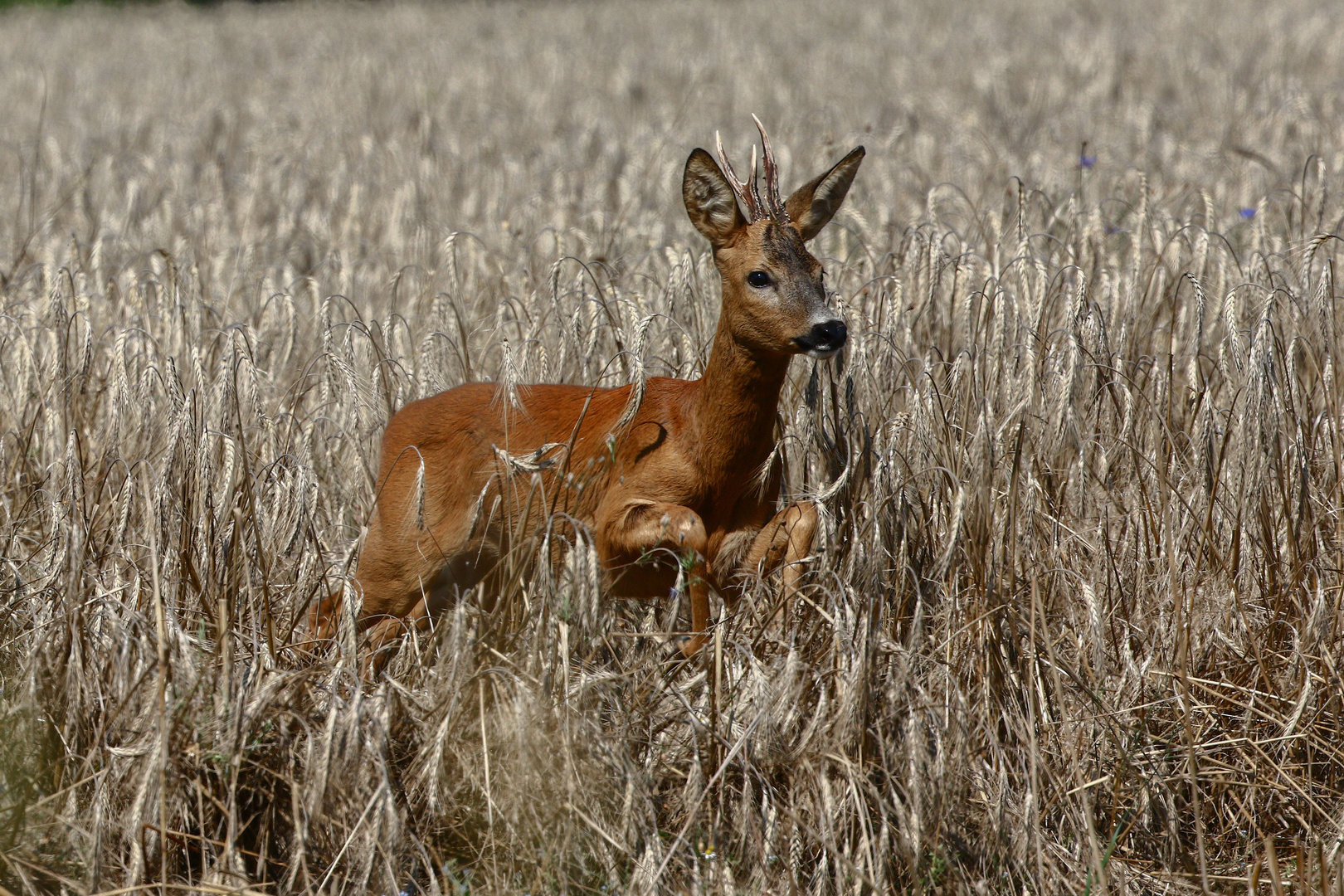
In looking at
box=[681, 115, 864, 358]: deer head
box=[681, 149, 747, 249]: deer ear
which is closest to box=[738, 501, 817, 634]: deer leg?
box=[681, 115, 864, 358]: deer head

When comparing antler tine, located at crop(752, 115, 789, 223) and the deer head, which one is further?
antler tine, located at crop(752, 115, 789, 223)

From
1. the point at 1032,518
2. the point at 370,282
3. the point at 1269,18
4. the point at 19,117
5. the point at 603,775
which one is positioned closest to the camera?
the point at 603,775

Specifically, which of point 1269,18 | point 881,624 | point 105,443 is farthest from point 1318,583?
point 1269,18

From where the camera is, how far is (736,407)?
138 inches

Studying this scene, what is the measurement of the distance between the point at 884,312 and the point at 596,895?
2065 millimetres

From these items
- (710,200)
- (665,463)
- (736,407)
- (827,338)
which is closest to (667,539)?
(665,463)

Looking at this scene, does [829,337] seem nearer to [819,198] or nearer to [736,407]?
[736,407]

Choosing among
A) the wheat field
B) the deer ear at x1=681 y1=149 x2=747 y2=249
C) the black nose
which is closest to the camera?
the black nose

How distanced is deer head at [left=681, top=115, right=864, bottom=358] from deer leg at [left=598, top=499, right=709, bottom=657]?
1.61 feet

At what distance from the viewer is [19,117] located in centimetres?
1155

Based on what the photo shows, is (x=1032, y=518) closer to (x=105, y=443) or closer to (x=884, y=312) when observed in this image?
(x=884, y=312)

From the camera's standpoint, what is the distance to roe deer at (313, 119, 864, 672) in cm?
338

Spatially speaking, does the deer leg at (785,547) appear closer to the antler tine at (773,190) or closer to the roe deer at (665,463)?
the roe deer at (665,463)

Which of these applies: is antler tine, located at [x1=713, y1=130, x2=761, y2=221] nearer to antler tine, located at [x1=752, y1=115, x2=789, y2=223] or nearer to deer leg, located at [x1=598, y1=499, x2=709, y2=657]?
antler tine, located at [x1=752, y1=115, x2=789, y2=223]
